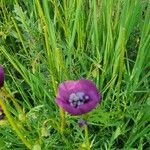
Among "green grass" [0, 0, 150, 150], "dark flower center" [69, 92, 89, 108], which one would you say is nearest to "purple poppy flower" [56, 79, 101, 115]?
"dark flower center" [69, 92, 89, 108]

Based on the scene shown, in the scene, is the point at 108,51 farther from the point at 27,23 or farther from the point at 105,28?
the point at 27,23

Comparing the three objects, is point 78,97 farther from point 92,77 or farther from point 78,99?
point 92,77

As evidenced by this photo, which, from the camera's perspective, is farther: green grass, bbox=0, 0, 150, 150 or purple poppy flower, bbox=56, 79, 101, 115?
green grass, bbox=0, 0, 150, 150

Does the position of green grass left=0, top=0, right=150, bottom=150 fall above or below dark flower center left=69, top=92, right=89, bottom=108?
below

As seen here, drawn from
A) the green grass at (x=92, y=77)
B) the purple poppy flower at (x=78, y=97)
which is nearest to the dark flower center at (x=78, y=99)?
the purple poppy flower at (x=78, y=97)

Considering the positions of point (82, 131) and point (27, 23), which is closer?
point (82, 131)

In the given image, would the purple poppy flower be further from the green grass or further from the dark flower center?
the green grass

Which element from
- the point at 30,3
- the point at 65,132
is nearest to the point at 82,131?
the point at 65,132
